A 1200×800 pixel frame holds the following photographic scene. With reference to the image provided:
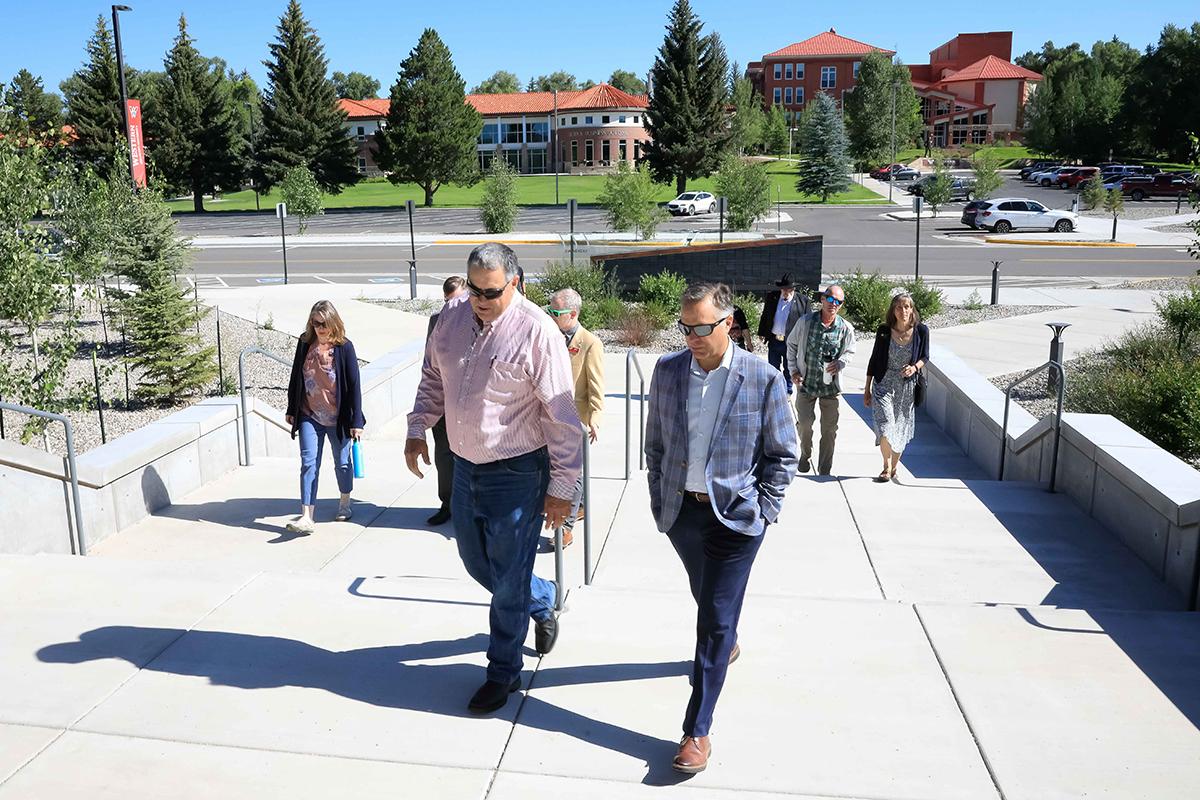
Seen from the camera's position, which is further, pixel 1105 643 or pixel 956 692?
pixel 1105 643

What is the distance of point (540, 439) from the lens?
4.14 meters

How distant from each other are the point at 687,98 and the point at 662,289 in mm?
42993

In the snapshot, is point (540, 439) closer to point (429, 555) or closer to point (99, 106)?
point (429, 555)

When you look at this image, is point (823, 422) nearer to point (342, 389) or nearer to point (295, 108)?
point (342, 389)

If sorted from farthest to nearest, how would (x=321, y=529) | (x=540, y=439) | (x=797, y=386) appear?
(x=797, y=386) → (x=321, y=529) → (x=540, y=439)

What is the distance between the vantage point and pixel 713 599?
382 centimetres

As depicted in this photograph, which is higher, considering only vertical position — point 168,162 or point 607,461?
point 168,162

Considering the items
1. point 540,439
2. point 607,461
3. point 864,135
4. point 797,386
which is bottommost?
point 607,461

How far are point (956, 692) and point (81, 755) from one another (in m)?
3.41

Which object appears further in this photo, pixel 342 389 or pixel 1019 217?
pixel 1019 217

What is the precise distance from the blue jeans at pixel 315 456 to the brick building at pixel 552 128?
301 ft

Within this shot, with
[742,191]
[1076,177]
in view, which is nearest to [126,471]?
[742,191]

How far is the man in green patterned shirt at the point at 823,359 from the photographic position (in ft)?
28.6

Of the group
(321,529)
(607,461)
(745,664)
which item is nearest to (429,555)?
(321,529)
